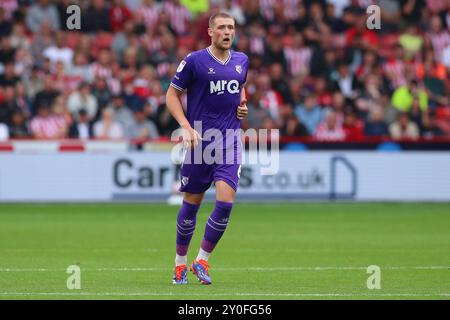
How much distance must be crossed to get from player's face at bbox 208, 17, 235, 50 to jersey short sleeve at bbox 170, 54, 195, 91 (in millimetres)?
306

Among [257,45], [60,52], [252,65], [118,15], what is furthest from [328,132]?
[60,52]

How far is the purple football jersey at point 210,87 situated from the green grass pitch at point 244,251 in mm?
1600

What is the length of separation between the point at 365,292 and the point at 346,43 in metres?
17.9

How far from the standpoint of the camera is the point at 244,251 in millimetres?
15008

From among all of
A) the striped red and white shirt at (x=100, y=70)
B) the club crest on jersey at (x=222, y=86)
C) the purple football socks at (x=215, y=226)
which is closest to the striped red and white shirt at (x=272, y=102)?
the striped red and white shirt at (x=100, y=70)

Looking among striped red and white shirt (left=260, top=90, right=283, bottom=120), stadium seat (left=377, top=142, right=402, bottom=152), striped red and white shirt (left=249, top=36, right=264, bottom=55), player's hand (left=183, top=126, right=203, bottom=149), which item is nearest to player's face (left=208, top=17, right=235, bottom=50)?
player's hand (left=183, top=126, right=203, bottom=149)

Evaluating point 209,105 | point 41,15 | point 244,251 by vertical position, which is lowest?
point 244,251

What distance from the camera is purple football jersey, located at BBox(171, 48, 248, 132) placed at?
11.5 metres

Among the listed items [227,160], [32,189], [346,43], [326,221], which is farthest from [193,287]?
[346,43]

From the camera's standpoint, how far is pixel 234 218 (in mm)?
19891

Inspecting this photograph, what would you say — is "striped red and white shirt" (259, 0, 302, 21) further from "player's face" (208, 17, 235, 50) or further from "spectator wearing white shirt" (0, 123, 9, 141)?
"player's face" (208, 17, 235, 50)

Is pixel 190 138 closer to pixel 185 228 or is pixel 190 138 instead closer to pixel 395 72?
pixel 185 228

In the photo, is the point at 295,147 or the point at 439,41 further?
the point at 439,41

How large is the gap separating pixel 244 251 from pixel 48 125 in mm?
9967
